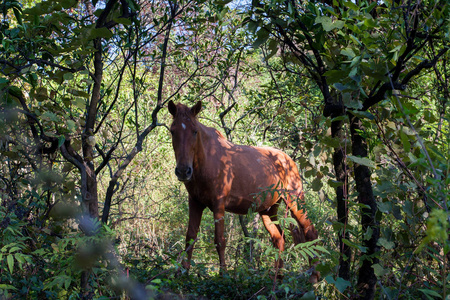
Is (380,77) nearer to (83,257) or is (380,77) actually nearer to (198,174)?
(83,257)

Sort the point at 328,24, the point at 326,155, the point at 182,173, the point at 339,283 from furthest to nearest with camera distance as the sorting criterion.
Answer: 1. the point at 182,173
2. the point at 326,155
3. the point at 328,24
4. the point at 339,283

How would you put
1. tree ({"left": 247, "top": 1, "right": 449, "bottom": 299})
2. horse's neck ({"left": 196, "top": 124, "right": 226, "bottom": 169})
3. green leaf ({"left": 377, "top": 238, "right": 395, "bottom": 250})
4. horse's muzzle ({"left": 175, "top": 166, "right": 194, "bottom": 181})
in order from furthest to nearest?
horse's neck ({"left": 196, "top": 124, "right": 226, "bottom": 169})
horse's muzzle ({"left": 175, "top": 166, "right": 194, "bottom": 181})
green leaf ({"left": 377, "top": 238, "right": 395, "bottom": 250})
tree ({"left": 247, "top": 1, "right": 449, "bottom": 299})

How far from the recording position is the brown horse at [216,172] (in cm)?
445

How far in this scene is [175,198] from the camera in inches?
323

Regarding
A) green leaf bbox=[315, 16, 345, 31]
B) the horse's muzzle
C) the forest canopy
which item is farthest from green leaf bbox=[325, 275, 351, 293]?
the horse's muzzle

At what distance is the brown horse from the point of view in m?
4.45

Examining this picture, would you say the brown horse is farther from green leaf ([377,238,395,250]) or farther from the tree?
green leaf ([377,238,395,250])

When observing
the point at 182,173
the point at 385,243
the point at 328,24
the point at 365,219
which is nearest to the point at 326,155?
the point at 365,219

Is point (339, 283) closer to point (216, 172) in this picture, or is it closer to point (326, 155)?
point (326, 155)

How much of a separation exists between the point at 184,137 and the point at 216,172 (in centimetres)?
68

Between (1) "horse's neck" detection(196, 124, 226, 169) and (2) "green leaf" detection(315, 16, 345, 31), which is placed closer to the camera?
(2) "green leaf" detection(315, 16, 345, 31)

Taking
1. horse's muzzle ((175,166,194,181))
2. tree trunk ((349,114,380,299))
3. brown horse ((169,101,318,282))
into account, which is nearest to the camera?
tree trunk ((349,114,380,299))

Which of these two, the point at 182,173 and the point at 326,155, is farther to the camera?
the point at 182,173

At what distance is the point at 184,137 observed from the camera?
4.43 m
